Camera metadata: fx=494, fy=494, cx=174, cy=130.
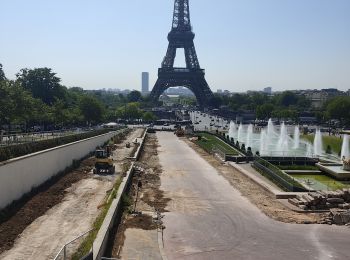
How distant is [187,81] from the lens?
162875 mm

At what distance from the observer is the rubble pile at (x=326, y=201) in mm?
26188

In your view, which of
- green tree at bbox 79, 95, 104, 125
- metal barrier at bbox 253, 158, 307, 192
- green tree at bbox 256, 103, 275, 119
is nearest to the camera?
metal barrier at bbox 253, 158, 307, 192

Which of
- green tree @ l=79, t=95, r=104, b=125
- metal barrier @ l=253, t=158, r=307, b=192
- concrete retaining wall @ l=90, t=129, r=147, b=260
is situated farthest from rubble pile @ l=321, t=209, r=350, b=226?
green tree @ l=79, t=95, r=104, b=125

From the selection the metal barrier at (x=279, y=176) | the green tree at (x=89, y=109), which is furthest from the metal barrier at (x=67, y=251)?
the green tree at (x=89, y=109)

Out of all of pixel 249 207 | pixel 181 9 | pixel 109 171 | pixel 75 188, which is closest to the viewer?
pixel 249 207

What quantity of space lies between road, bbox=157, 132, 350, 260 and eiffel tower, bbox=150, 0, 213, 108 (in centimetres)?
13156

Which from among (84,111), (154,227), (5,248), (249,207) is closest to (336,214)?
(249,207)

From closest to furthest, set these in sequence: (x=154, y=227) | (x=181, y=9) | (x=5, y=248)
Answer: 1. (x=5, y=248)
2. (x=154, y=227)
3. (x=181, y=9)

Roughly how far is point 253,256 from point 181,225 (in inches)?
190

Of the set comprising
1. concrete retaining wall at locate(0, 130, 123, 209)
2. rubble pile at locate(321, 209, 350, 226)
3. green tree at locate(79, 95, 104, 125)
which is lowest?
rubble pile at locate(321, 209, 350, 226)

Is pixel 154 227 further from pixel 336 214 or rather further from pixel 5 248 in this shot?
pixel 336 214

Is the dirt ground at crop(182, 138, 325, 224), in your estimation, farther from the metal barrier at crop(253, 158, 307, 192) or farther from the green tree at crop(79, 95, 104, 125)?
the green tree at crop(79, 95, 104, 125)

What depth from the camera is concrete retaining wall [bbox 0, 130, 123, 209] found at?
76.7 ft

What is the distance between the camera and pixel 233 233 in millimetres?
21312
